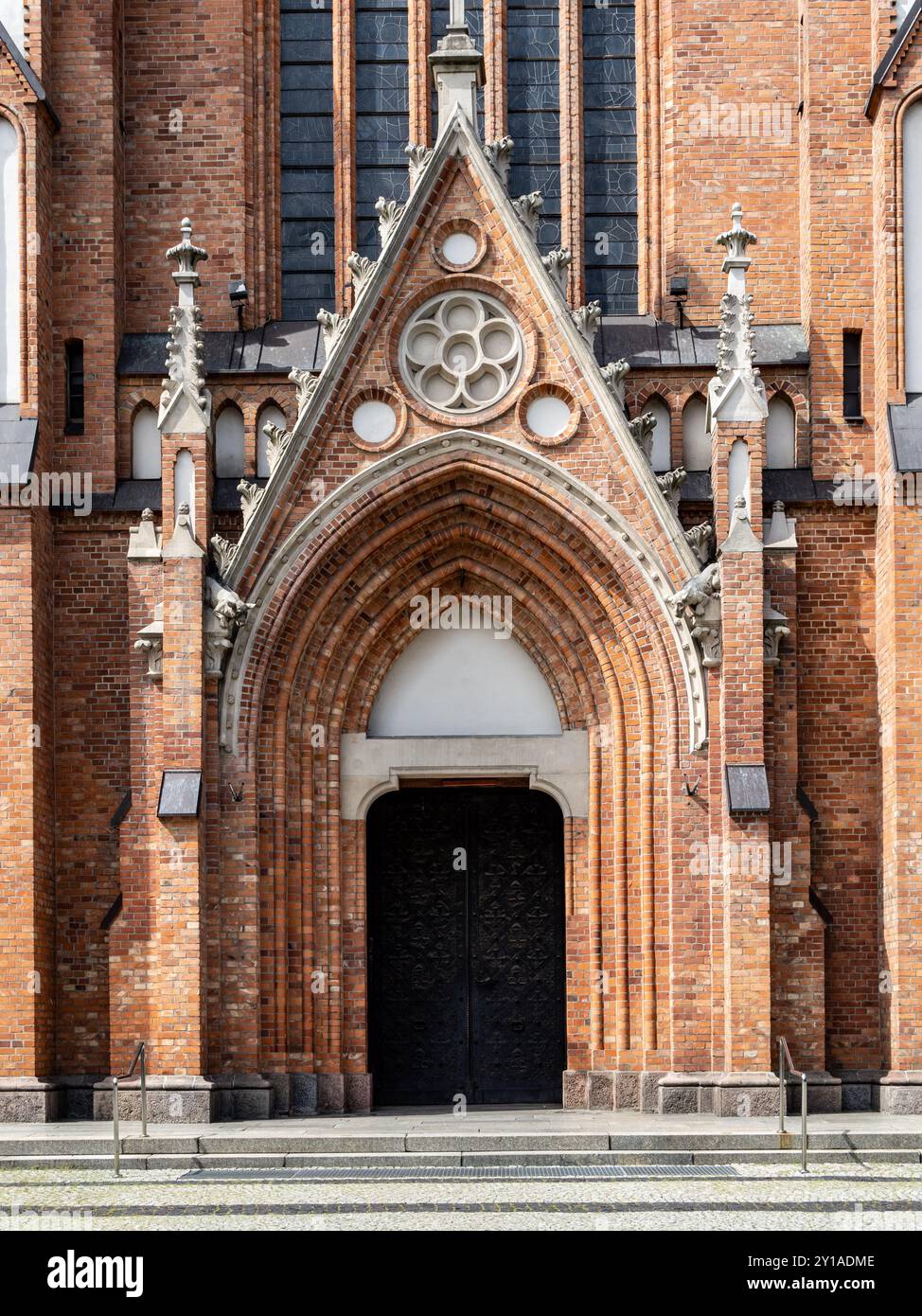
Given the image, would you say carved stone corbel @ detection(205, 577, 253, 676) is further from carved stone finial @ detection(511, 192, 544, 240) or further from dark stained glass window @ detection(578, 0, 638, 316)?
dark stained glass window @ detection(578, 0, 638, 316)

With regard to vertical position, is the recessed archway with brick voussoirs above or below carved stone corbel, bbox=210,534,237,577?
below

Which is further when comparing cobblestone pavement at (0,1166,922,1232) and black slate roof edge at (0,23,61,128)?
black slate roof edge at (0,23,61,128)

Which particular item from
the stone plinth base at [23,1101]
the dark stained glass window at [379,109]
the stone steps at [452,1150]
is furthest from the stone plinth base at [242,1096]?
the dark stained glass window at [379,109]

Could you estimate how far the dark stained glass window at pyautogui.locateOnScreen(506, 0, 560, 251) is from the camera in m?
24.5

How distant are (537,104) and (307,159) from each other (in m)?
2.44

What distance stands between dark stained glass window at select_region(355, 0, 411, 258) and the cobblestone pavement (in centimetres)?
1106

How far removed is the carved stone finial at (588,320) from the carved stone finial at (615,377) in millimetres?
334

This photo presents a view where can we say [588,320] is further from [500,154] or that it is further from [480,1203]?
[480,1203]

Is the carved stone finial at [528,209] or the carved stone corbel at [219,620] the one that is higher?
the carved stone finial at [528,209]

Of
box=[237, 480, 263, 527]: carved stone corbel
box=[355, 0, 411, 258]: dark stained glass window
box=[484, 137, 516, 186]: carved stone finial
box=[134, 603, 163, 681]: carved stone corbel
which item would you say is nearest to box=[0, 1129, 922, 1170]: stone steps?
box=[134, 603, 163, 681]: carved stone corbel

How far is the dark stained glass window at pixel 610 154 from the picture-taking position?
959 inches

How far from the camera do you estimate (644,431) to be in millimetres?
22172

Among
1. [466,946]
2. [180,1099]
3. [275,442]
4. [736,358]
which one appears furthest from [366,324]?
[180,1099]

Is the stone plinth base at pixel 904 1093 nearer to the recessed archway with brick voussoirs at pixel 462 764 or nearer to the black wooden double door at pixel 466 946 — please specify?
the recessed archway with brick voussoirs at pixel 462 764
